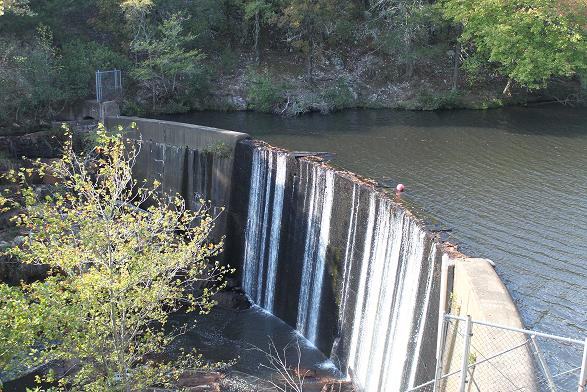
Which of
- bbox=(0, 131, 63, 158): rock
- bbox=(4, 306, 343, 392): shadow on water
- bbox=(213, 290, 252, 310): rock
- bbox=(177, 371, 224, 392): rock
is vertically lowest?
bbox=(177, 371, 224, 392): rock

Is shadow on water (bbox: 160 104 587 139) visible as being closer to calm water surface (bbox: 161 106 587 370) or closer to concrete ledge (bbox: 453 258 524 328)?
calm water surface (bbox: 161 106 587 370)

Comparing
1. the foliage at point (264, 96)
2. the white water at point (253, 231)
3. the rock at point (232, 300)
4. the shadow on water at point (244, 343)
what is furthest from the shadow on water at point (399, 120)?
the shadow on water at point (244, 343)

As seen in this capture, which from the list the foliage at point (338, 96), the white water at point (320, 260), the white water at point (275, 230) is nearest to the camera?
the white water at point (320, 260)

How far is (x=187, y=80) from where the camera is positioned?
31375 mm

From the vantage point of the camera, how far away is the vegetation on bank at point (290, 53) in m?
27.8

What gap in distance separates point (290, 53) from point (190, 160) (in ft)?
55.4

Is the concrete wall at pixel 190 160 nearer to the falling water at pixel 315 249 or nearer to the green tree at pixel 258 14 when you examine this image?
the falling water at pixel 315 249

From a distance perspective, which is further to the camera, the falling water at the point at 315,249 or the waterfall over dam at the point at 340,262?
the falling water at the point at 315,249

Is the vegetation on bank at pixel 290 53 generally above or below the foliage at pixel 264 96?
above

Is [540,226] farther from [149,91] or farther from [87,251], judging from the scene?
[149,91]

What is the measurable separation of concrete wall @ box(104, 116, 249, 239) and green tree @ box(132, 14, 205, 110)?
6.17 m

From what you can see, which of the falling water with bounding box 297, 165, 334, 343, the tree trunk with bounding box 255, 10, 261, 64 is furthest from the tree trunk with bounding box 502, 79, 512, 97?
the falling water with bounding box 297, 165, 334, 343

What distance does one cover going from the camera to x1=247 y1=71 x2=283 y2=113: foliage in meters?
32.6

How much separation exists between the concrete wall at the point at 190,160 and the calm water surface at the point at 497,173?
4.72 m
